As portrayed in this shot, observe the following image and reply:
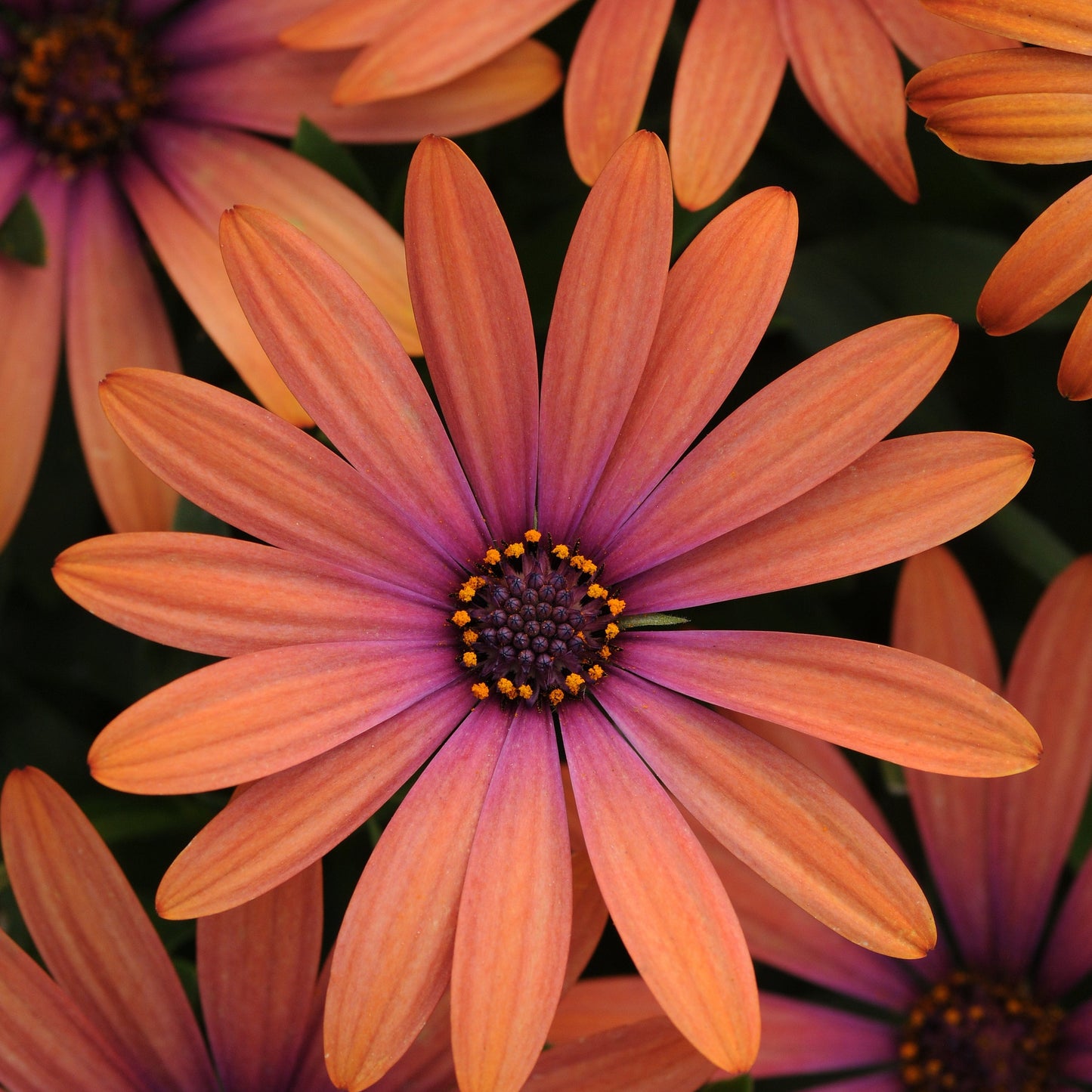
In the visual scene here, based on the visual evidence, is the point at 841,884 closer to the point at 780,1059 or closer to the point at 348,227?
the point at 780,1059

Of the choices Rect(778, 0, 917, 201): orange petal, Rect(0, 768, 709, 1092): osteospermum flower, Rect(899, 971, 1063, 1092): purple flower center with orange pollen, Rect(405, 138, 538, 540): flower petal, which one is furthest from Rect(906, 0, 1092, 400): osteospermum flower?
Rect(899, 971, 1063, 1092): purple flower center with orange pollen

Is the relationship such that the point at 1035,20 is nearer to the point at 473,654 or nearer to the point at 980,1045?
the point at 473,654

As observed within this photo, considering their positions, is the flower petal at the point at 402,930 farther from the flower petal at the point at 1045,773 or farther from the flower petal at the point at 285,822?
the flower petal at the point at 1045,773

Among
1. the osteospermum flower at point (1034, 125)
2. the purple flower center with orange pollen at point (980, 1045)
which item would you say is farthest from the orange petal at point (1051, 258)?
the purple flower center with orange pollen at point (980, 1045)

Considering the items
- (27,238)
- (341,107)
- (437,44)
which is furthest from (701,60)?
(27,238)

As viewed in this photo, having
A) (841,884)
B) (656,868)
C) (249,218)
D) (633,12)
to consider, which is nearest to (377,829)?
(656,868)

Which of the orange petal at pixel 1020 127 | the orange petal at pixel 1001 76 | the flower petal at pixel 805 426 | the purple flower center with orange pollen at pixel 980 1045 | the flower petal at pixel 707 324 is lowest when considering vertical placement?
the purple flower center with orange pollen at pixel 980 1045
